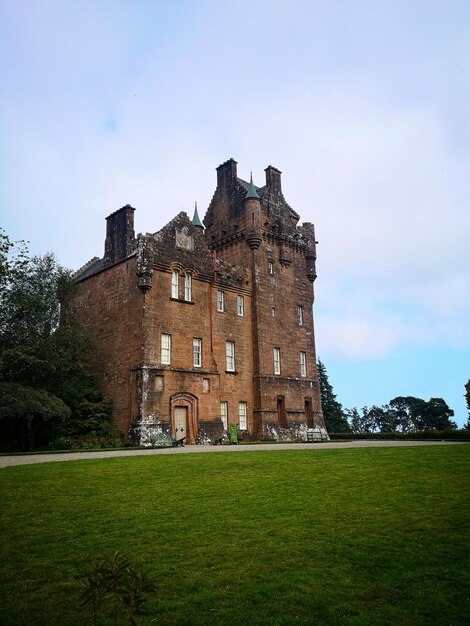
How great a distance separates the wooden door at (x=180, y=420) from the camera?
96.4 ft

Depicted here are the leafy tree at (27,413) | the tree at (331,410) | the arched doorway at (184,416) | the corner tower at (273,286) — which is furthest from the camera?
the tree at (331,410)

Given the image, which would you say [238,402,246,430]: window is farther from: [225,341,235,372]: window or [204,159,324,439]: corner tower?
[225,341,235,372]: window

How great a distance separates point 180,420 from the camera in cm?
2973

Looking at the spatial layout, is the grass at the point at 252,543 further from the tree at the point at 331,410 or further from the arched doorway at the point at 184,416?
the tree at the point at 331,410

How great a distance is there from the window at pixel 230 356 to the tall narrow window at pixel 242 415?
247 centimetres

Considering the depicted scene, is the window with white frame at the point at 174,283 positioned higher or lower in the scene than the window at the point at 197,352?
higher

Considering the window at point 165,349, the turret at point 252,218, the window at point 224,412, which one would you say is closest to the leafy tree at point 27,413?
the window at point 165,349

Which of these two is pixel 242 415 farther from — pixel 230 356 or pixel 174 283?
pixel 174 283

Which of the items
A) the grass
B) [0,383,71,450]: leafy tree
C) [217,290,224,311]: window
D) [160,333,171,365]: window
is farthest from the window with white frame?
the grass

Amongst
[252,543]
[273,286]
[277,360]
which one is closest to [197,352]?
[277,360]

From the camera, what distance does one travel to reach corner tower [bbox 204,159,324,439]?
1412 inches

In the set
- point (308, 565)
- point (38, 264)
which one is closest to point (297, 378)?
point (38, 264)

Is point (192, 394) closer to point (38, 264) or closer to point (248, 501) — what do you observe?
point (38, 264)

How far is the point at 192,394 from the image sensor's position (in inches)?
1196
